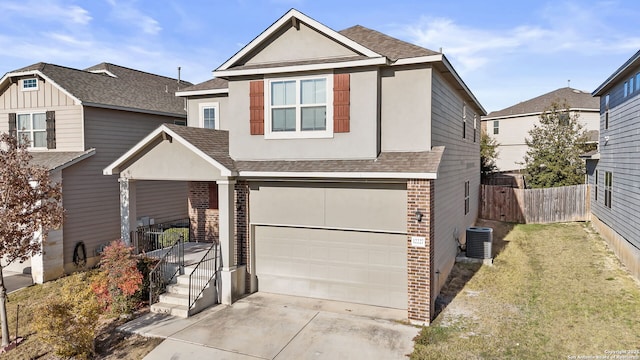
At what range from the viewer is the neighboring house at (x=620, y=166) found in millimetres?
12711

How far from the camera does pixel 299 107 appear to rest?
11.2 metres

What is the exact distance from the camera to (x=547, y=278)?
40.6ft

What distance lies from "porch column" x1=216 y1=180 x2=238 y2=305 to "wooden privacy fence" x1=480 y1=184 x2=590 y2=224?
53.1ft

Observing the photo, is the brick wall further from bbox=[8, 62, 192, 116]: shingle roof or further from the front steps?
bbox=[8, 62, 192, 116]: shingle roof

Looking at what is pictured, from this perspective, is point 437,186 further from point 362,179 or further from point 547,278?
point 547,278

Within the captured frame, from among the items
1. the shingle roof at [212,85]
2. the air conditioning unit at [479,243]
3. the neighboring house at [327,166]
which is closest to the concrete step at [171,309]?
the neighboring house at [327,166]

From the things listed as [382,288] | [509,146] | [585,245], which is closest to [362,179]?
[382,288]

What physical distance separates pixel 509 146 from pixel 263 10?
29.5m

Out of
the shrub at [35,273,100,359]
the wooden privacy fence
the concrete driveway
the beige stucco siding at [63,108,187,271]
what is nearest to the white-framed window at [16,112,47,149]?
the beige stucco siding at [63,108,187,271]

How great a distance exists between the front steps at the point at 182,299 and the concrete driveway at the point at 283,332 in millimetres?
231

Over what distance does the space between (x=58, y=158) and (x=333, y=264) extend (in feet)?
38.3

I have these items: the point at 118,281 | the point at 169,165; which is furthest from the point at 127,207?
the point at 118,281

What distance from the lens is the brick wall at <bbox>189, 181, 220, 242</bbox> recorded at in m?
14.4

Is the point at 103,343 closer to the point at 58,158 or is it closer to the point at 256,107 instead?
the point at 256,107
